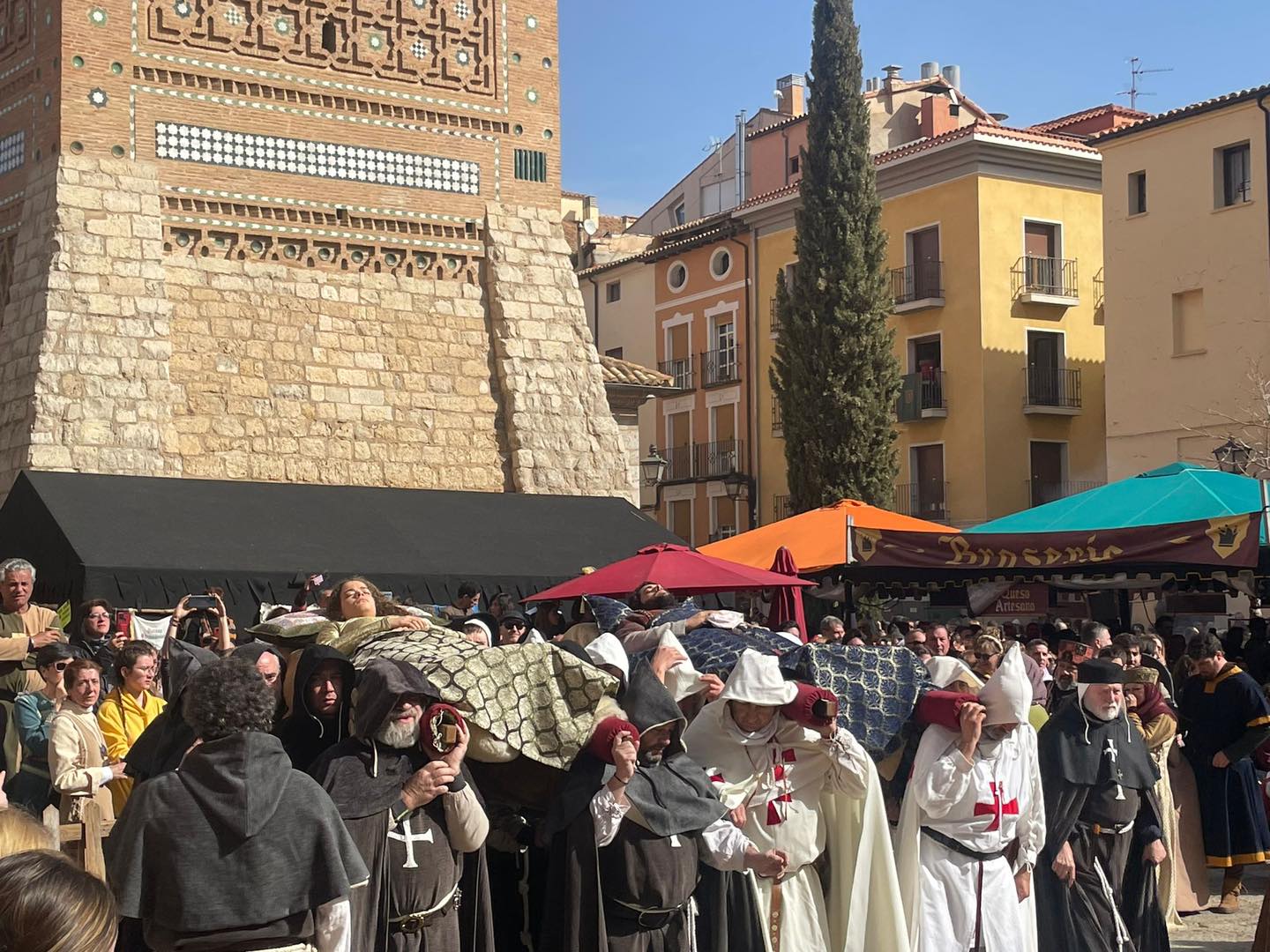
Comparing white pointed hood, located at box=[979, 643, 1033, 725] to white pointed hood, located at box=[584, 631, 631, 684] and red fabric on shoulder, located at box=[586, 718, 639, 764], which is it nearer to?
white pointed hood, located at box=[584, 631, 631, 684]

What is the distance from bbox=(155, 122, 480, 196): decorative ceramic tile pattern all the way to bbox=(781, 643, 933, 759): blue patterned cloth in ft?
40.0

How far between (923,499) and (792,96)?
14.7 metres

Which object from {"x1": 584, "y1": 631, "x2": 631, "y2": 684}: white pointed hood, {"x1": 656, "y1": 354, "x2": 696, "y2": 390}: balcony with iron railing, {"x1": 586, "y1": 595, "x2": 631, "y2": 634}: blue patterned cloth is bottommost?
{"x1": 586, "y1": 595, "x2": 631, "y2": 634}: blue patterned cloth

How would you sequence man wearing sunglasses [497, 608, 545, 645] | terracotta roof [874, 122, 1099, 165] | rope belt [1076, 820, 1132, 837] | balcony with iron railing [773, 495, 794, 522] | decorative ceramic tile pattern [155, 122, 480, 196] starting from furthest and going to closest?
balcony with iron railing [773, 495, 794, 522]
terracotta roof [874, 122, 1099, 165]
decorative ceramic tile pattern [155, 122, 480, 196]
man wearing sunglasses [497, 608, 545, 645]
rope belt [1076, 820, 1132, 837]

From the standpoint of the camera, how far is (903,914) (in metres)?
7.30

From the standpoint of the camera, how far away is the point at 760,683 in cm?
677

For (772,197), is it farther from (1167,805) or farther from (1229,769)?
(1167,805)

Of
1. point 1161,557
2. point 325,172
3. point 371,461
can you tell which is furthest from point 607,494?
point 1161,557

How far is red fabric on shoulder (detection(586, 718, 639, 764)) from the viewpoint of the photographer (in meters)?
6.16

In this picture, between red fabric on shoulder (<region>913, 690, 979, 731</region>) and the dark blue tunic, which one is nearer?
red fabric on shoulder (<region>913, 690, 979, 731</region>)

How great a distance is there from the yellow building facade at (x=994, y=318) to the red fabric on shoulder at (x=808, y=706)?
87.2 feet

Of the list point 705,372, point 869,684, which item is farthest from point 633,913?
point 705,372

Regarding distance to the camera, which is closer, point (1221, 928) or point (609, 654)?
point (609, 654)

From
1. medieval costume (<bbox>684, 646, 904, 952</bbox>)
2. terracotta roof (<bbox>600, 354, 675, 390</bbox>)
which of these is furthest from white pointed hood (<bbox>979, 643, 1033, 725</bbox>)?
terracotta roof (<bbox>600, 354, 675, 390</bbox>)
